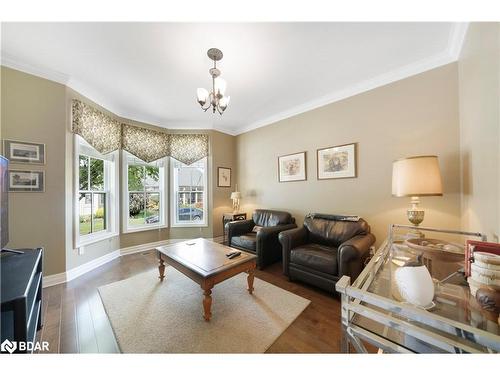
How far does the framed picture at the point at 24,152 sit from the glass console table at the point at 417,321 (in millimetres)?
3381

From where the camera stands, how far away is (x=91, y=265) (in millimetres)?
2807

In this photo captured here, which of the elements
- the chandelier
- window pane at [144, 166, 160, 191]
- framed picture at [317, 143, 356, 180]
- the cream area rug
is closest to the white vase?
the cream area rug

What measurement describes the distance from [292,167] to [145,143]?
2928 millimetres

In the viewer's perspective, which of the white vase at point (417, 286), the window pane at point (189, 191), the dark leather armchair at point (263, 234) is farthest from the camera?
the window pane at point (189, 191)

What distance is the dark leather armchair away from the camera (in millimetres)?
2770

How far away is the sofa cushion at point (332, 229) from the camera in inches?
94.0

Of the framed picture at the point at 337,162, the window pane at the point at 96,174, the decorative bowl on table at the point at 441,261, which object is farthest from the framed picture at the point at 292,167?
the window pane at the point at 96,174

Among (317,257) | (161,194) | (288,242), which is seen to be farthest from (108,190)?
(317,257)

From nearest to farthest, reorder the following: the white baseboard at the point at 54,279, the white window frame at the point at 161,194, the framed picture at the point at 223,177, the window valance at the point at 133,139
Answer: the white baseboard at the point at 54,279, the window valance at the point at 133,139, the white window frame at the point at 161,194, the framed picture at the point at 223,177

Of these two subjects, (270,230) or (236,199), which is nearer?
(270,230)

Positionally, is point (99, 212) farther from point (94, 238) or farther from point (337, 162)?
point (337, 162)

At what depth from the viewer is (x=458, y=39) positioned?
1.78 metres

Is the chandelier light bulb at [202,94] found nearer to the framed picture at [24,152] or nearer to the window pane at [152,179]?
the framed picture at [24,152]

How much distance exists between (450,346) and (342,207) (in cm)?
244
